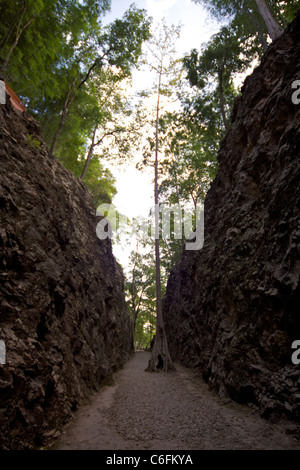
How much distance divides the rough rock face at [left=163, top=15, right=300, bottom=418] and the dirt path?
593 mm

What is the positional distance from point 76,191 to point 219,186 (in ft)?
26.5

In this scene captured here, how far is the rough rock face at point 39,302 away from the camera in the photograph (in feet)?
13.3

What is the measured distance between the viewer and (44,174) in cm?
802

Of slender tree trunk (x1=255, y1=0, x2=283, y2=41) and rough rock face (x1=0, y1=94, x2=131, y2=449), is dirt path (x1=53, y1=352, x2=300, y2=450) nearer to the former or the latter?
rough rock face (x1=0, y1=94, x2=131, y2=449)

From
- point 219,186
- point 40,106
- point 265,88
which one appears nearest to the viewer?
point 265,88

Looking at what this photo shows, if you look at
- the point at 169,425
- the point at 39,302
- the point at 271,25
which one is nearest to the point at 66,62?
the point at 271,25

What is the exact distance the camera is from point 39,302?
5395 mm

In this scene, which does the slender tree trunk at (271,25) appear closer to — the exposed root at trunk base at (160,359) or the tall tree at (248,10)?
the tall tree at (248,10)

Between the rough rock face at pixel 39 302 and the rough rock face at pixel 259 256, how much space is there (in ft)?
15.1

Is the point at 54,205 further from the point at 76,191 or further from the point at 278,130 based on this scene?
the point at 278,130

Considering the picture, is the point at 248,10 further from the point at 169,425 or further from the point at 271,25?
the point at 169,425

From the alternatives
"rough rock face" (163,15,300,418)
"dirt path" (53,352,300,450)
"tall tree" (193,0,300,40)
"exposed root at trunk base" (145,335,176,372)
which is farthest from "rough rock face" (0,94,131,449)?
"tall tree" (193,0,300,40)

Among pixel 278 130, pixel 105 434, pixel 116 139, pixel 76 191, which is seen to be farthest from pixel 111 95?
pixel 105 434

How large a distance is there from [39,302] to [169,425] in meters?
4.10
